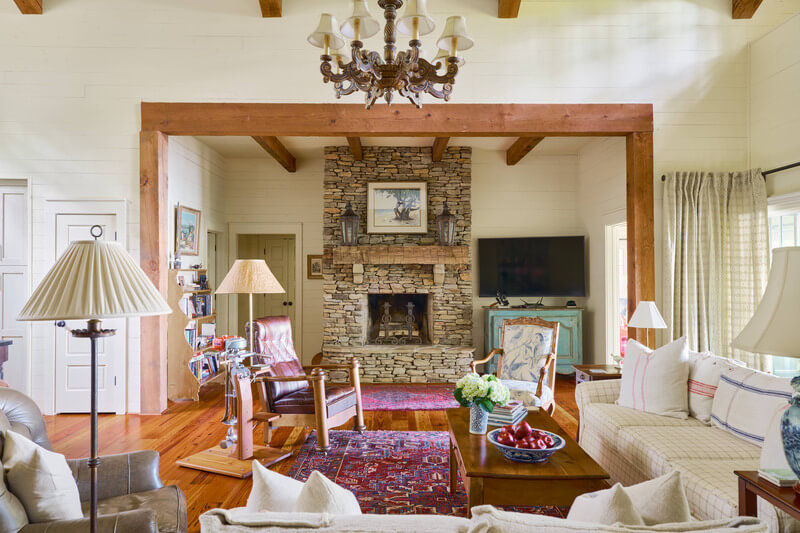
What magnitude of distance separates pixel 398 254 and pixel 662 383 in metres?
3.67

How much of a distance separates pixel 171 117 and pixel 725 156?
518 cm

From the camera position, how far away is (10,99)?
4.51 m

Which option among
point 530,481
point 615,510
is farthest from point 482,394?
point 615,510

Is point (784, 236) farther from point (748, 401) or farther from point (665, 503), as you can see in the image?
point (665, 503)

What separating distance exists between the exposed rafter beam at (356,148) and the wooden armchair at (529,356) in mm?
2711

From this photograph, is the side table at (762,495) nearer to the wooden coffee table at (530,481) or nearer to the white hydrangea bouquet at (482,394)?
the wooden coffee table at (530,481)

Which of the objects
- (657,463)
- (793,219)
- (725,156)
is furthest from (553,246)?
(657,463)

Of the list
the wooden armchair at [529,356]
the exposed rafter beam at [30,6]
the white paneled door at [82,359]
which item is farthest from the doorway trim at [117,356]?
the wooden armchair at [529,356]

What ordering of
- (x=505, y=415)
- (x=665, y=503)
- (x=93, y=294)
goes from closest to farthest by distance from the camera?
(x=665, y=503)
(x=93, y=294)
(x=505, y=415)

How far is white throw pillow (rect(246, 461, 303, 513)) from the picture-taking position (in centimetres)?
123

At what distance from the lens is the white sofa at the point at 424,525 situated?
1011mm

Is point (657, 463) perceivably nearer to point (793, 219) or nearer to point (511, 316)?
point (793, 219)

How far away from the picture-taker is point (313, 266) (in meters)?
7.09

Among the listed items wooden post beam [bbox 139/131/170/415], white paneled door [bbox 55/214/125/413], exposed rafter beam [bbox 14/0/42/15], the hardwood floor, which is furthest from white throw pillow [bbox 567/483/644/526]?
exposed rafter beam [bbox 14/0/42/15]
